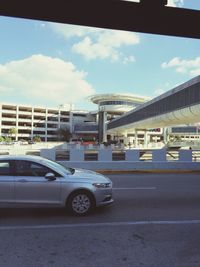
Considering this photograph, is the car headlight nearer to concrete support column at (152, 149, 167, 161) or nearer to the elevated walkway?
concrete support column at (152, 149, 167, 161)

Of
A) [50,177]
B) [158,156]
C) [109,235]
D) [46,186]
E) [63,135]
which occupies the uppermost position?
[63,135]

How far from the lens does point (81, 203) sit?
319 inches

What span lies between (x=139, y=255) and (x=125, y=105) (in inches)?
5208

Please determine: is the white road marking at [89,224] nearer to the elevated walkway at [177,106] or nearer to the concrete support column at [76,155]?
the concrete support column at [76,155]

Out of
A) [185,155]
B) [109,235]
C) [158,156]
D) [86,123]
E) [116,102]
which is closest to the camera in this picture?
[109,235]

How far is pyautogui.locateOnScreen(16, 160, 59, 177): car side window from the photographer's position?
8.07 m

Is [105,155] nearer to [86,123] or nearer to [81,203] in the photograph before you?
[81,203]

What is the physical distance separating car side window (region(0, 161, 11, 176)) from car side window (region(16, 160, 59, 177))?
0.73ft

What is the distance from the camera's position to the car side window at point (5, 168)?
8.06 metres

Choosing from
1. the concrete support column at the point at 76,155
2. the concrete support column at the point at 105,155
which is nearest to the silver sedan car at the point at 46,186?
the concrete support column at the point at 76,155

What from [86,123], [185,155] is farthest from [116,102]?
[185,155]

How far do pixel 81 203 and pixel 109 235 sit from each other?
68.1 inches

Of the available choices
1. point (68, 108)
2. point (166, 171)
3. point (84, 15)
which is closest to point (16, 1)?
point (84, 15)

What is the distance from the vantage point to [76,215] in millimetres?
8070
